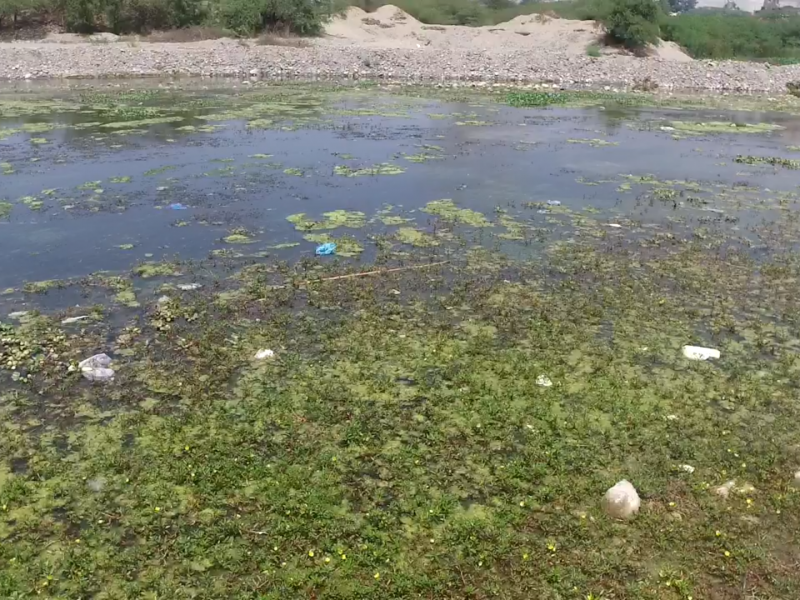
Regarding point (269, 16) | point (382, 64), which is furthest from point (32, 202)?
point (269, 16)

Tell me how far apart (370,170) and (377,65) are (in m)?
22.0

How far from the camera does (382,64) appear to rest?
32.7 meters

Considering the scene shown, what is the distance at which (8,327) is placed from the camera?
228 inches

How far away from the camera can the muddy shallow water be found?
872cm

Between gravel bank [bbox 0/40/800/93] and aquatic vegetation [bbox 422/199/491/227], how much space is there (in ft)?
69.5

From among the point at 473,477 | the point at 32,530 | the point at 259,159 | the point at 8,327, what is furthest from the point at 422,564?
the point at 259,159

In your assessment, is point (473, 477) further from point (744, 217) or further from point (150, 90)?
point (150, 90)

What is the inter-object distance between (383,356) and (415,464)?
1.49 m

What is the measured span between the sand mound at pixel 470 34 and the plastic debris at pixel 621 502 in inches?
1430

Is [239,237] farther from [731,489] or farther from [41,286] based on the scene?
[731,489]

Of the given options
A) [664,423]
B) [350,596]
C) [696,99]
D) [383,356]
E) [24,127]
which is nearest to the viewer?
[350,596]

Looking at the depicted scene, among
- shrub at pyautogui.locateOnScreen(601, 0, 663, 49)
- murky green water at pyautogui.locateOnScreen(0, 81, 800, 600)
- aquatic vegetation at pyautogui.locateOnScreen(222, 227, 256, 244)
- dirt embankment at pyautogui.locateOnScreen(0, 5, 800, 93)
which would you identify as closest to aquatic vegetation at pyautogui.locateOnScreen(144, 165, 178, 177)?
murky green water at pyautogui.locateOnScreen(0, 81, 800, 600)

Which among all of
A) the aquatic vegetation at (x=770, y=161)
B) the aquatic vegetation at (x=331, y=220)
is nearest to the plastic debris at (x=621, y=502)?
the aquatic vegetation at (x=331, y=220)

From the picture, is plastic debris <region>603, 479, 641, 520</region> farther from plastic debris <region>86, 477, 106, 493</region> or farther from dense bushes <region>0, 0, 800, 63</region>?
dense bushes <region>0, 0, 800, 63</region>
